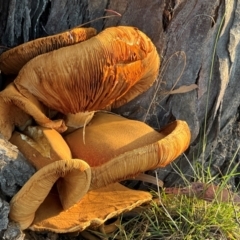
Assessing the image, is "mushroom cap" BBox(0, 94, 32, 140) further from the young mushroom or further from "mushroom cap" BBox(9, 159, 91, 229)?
→ "mushroom cap" BBox(9, 159, 91, 229)

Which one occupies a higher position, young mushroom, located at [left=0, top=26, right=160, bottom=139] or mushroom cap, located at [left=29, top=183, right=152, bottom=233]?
young mushroom, located at [left=0, top=26, right=160, bottom=139]

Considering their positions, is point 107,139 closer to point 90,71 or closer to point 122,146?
point 122,146

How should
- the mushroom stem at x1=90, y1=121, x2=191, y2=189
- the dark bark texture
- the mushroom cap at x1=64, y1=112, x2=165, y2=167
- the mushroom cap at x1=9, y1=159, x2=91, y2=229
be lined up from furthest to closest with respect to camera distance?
the dark bark texture, the mushroom cap at x1=64, y1=112, x2=165, y2=167, the mushroom stem at x1=90, y1=121, x2=191, y2=189, the mushroom cap at x1=9, y1=159, x2=91, y2=229

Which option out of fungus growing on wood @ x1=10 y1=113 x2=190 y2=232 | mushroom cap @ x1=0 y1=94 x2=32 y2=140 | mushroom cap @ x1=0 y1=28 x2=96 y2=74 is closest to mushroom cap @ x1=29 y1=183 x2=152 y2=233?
fungus growing on wood @ x1=10 y1=113 x2=190 y2=232

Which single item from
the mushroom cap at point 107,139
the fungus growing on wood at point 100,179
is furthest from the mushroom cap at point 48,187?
the mushroom cap at point 107,139

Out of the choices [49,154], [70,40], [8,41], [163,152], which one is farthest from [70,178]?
[8,41]

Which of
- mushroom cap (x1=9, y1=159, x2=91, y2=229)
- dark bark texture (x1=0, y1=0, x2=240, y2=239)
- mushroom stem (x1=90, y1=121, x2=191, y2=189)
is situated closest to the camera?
mushroom cap (x1=9, y1=159, x2=91, y2=229)

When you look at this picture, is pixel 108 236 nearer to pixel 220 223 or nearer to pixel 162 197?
pixel 162 197
